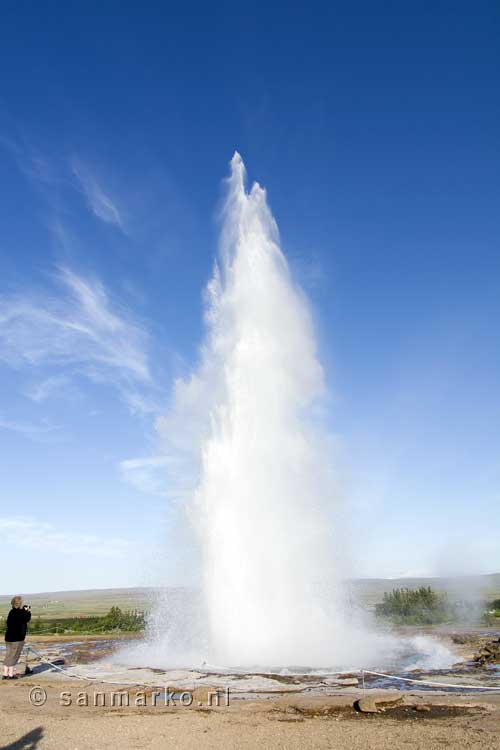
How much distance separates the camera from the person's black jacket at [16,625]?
1525 centimetres

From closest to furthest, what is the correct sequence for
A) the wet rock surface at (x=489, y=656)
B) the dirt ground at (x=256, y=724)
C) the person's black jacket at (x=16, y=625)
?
the dirt ground at (x=256, y=724) → the person's black jacket at (x=16, y=625) → the wet rock surface at (x=489, y=656)

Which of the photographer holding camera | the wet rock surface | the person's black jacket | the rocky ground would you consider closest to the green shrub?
the wet rock surface

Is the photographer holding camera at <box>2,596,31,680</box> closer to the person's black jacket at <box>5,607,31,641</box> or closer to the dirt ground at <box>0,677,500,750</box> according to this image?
the person's black jacket at <box>5,607,31,641</box>

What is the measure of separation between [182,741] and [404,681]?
329 inches

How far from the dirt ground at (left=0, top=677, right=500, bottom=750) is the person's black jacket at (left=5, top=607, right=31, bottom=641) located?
2.13 metres

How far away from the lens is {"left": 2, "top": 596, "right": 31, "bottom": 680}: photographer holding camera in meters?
15.3

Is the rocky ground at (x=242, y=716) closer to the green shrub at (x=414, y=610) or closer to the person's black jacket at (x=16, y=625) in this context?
the person's black jacket at (x=16, y=625)

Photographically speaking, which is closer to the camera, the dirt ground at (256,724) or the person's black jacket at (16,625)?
the dirt ground at (256,724)

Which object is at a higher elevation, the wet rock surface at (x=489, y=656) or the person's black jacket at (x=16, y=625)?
the person's black jacket at (x=16, y=625)

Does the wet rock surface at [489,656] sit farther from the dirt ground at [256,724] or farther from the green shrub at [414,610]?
the green shrub at [414,610]

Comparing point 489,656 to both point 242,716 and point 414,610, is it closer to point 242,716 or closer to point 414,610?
point 242,716

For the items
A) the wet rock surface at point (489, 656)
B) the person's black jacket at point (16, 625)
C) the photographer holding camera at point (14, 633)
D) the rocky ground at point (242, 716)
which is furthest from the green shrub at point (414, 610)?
the person's black jacket at point (16, 625)

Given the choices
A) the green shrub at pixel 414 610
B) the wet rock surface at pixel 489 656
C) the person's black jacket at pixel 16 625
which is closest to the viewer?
the person's black jacket at pixel 16 625

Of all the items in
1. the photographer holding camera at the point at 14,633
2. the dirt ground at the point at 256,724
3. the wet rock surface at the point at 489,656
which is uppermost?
the photographer holding camera at the point at 14,633
